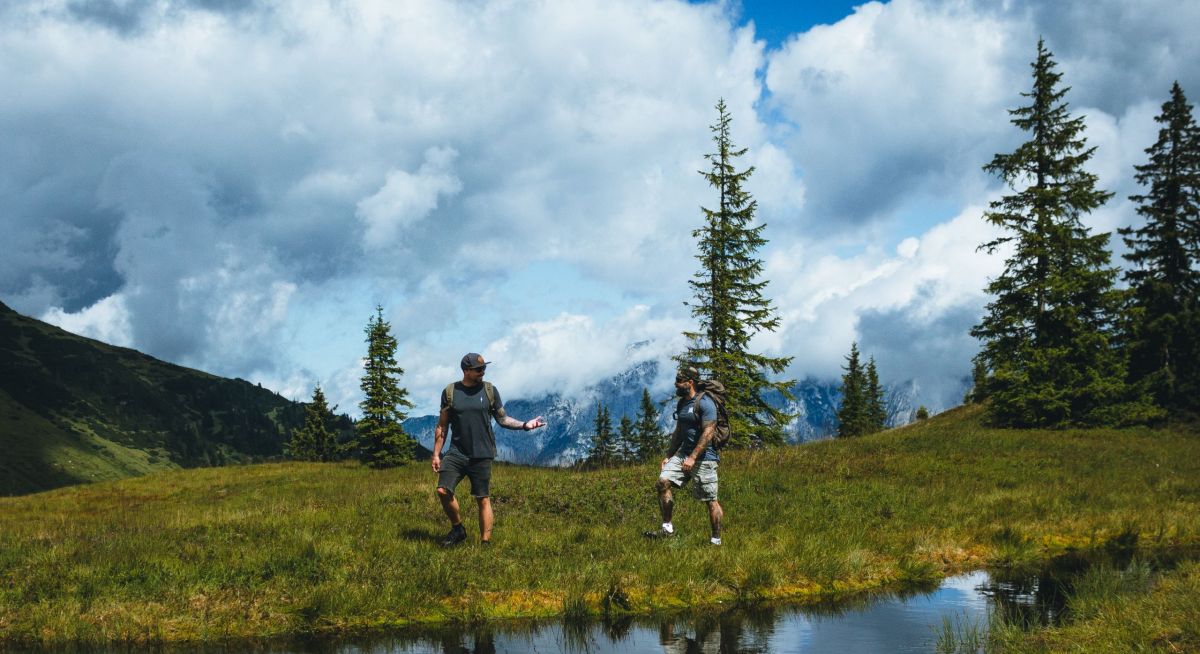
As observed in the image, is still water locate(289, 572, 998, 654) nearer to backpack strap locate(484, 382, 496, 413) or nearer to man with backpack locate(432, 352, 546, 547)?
man with backpack locate(432, 352, 546, 547)

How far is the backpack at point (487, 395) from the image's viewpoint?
10.6 meters

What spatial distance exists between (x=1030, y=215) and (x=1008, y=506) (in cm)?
2548

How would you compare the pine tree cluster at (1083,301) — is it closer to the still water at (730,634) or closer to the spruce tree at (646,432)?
the still water at (730,634)

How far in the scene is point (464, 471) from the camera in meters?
10.8

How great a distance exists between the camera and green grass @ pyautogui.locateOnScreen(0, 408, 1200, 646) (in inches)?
310

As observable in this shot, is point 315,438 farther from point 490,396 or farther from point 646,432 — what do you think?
point 490,396

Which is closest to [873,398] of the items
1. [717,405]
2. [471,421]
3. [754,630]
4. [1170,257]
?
[1170,257]

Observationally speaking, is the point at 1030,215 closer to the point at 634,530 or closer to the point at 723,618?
the point at 634,530

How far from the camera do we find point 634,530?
12.0 m

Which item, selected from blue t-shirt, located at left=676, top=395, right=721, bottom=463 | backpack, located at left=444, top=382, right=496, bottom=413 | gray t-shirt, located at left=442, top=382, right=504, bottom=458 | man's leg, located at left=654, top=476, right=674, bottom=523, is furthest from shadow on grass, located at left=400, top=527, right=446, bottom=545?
blue t-shirt, located at left=676, top=395, right=721, bottom=463

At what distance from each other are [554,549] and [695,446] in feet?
8.06

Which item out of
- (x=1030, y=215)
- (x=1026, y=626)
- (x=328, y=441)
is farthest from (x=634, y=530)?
(x=328, y=441)

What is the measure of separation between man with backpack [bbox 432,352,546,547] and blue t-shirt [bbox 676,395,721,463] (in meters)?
2.20

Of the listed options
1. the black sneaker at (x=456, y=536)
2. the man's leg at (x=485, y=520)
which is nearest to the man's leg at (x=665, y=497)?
the man's leg at (x=485, y=520)
